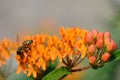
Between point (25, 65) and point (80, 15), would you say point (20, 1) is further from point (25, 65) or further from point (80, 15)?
point (25, 65)

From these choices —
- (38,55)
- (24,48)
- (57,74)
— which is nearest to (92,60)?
(57,74)

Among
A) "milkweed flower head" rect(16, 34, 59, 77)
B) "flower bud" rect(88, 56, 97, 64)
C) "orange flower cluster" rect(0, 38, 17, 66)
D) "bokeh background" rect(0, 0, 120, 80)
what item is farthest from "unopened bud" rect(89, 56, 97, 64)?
"bokeh background" rect(0, 0, 120, 80)

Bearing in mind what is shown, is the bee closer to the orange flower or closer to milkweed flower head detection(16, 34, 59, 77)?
milkweed flower head detection(16, 34, 59, 77)

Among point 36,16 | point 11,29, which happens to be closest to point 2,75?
point 11,29

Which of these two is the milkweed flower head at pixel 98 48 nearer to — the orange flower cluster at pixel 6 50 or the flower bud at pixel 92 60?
the flower bud at pixel 92 60

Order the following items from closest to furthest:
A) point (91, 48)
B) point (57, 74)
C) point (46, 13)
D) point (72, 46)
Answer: point (57, 74)
point (91, 48)
point (72, 46)
point (46, 13)

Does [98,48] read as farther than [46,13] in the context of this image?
No

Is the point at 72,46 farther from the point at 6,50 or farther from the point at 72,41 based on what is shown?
the point at 6,50
